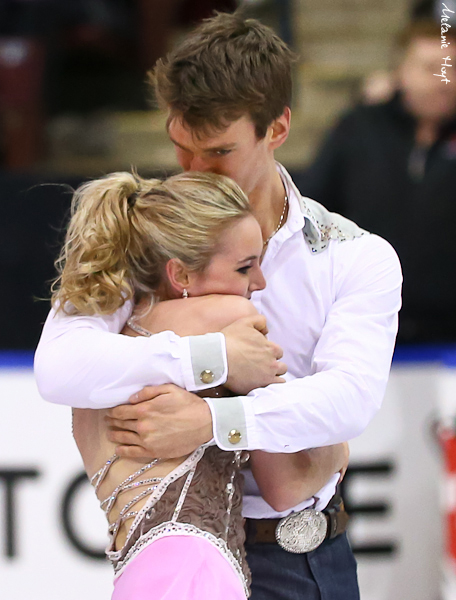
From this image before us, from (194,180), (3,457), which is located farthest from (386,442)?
(194,180)

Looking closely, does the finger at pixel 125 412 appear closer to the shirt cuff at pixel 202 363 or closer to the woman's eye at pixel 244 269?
the shirt cuff at pixel 202 363

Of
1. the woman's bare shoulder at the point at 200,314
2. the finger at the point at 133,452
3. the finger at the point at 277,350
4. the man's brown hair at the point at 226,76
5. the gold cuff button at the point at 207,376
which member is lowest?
the finger at the point at 133,452

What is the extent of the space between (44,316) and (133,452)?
2.12m

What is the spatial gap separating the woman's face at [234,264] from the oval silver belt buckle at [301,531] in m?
0.43

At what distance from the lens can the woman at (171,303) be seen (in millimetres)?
1476

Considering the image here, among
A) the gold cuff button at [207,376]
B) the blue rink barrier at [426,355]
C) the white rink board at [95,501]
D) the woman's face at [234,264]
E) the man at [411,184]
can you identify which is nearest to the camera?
the gold cuff button at [207,376]

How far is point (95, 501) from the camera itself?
2.84m

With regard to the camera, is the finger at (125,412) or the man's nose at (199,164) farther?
the man's nose at (199,164)

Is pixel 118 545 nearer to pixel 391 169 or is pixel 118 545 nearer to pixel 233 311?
pixel 233 311

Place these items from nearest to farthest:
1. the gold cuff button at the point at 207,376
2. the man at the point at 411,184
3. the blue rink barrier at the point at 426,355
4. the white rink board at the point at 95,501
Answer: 1. the gold cuff button at the point at 207,376
2. the white rink board at the point at 95,501
3. the blue rink barrier at the point at 426,355
4. the man at the point at 411,184

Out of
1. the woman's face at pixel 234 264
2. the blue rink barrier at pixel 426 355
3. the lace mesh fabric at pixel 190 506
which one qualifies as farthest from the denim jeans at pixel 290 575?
the blue rink barrier at pixel 426 355

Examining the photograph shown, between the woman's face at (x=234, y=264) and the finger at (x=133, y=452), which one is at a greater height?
the woman's face at (x=234, y=264)

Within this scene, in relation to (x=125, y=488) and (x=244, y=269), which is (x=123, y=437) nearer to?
(x=125, y=488)

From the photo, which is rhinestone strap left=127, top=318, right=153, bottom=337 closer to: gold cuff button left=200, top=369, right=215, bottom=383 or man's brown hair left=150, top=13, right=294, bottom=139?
gold cuff button left=200, top=369, right=215, bottom=383
